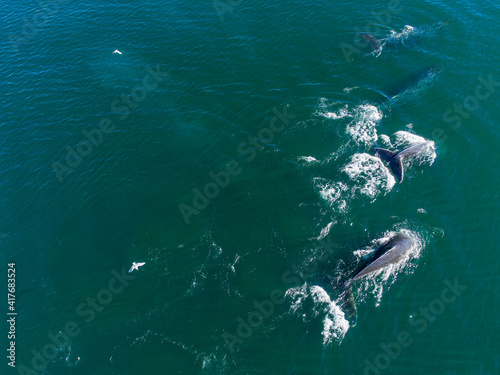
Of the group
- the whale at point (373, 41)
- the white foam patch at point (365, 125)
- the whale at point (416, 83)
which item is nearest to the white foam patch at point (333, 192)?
the white foam patch at point (365, 125)

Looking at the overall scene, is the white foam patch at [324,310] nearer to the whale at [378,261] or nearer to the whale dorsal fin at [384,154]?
the whale at [378,261]

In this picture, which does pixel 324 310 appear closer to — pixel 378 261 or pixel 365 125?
pixel 378 261

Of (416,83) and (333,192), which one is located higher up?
(416,83)

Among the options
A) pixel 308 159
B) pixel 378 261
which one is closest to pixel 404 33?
pixel 308 159

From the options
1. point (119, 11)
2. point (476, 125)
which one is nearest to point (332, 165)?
point (476, 125)

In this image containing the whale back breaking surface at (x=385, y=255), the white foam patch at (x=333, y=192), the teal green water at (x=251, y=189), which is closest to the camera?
the teal green water at (x=251, y=189)

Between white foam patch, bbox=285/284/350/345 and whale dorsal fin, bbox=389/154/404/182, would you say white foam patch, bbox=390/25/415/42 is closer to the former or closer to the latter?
whale dorsal fin, bbox=389/154/404/182
